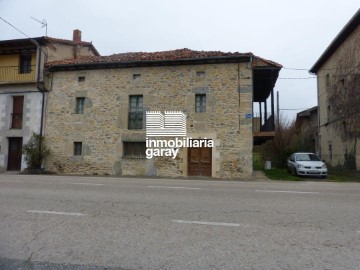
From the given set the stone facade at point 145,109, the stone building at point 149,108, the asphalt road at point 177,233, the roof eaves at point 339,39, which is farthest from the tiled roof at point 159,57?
the asphalt road at point 177,233

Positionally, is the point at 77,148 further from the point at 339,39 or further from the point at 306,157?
the point at 339,39

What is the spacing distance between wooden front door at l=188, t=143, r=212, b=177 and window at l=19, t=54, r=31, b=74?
11776mm

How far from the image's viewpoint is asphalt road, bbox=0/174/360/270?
3.31 m

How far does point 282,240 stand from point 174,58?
43.1ft

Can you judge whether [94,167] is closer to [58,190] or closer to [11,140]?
[11,140]

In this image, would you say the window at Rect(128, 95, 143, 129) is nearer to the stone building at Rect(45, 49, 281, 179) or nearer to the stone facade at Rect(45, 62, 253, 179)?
the stone building at Rect(45, 49, 281, 179)

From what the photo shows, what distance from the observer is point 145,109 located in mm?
16109

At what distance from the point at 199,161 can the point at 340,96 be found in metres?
11.8

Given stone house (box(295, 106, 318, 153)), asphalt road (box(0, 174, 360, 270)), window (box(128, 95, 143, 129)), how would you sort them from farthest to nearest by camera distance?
stone house (box(295, 106, 318, 153)) → window (box(128, 95, 143, 129)) → asphalt road (box(0, 174, 360, 270))

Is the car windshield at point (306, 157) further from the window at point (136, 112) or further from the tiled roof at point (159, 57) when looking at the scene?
the window at point (136, 112)

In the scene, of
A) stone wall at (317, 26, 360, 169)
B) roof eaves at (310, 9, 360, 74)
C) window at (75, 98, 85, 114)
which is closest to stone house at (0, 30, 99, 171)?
window at (75, 98, 85, 114)

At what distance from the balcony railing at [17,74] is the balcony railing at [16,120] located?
6.74 ft

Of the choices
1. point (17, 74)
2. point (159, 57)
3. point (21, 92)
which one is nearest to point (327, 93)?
point (159, 57)

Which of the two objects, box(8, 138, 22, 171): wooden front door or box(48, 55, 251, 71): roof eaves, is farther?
box(8, 138, 22, 171): wooden front door
